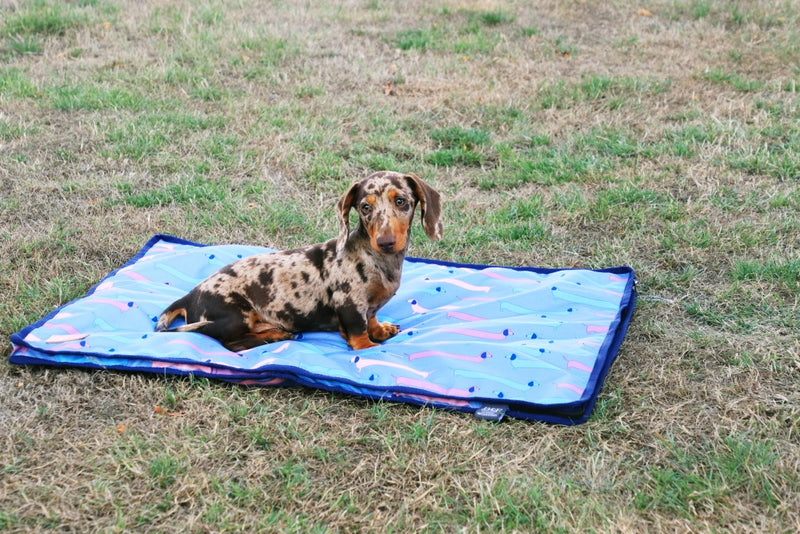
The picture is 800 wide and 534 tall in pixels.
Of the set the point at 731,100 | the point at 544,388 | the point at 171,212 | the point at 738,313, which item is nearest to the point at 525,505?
the point at 544,388

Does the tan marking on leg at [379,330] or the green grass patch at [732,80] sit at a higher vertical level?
the green grass patch at [732,80]

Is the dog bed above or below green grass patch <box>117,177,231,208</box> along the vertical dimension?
above

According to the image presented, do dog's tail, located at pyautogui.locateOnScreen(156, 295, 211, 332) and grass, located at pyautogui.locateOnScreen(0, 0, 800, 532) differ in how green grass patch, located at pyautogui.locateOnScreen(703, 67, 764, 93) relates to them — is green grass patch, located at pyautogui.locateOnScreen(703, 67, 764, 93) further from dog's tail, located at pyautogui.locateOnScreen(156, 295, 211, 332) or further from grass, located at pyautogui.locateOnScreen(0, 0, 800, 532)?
dog's tail, located at pyautogui.locateOnScreen(156, 295, 211, 332)

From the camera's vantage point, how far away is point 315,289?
14.1ft

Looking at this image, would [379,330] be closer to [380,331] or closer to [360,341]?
[380,331]

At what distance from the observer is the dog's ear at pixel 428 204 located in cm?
419

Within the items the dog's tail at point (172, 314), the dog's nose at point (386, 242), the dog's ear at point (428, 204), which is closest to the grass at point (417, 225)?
the dog's tail at point (172, 314)

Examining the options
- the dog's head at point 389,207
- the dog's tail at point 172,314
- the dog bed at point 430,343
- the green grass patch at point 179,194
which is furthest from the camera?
the green grass patch at point 179,194

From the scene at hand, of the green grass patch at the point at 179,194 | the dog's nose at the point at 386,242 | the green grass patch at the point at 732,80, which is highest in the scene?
the dog's nose at the point at 386,242

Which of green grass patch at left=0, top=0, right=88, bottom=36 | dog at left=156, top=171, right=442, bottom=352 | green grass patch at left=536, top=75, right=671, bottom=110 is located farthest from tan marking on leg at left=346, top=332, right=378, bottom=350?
green grass patch at left=0, top=0, right=88, bottom=36

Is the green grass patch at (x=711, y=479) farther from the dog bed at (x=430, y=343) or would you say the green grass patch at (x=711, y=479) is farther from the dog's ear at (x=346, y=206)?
the dog's ear at (x=346, y=206)

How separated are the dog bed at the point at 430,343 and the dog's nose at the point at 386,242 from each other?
2.01 ft

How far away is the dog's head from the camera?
12.8 ft

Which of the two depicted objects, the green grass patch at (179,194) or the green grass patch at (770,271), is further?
the green grass patch at (179,194)
